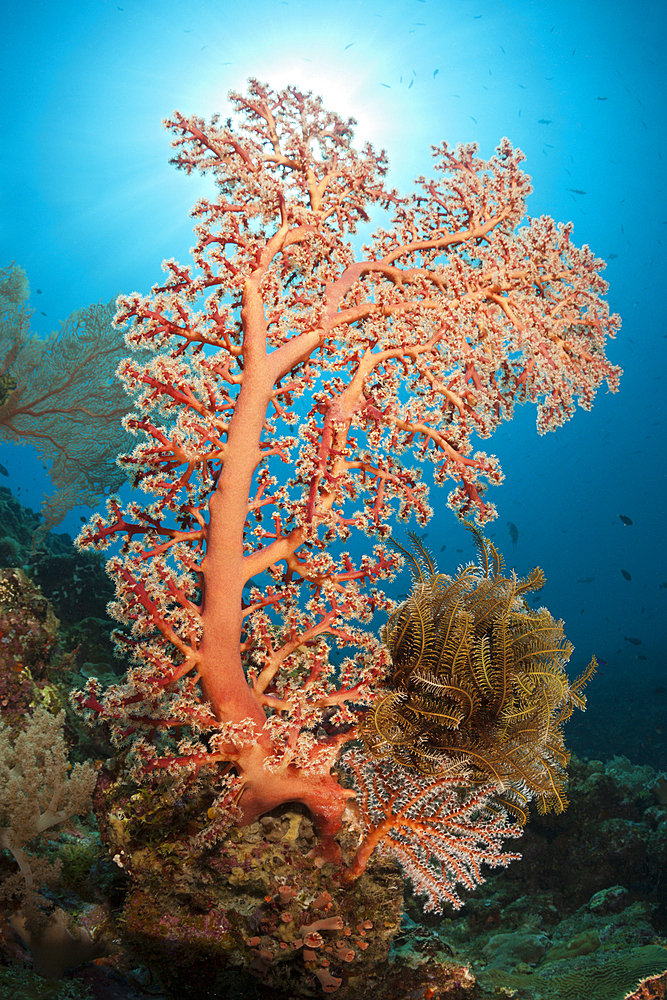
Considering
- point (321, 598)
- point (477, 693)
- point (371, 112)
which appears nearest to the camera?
point (477, 693)

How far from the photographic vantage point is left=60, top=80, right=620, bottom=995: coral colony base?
2420 mm

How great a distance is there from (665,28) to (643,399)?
37.3 meters

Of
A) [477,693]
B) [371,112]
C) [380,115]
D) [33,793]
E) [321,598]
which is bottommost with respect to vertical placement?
[33,793]

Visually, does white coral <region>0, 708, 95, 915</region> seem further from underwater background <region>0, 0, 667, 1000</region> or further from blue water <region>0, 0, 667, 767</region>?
blue water <region>0, 0, 667, 767</region>

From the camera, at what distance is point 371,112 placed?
22.5m

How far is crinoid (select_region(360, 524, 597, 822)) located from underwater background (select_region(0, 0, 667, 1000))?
7440 mm

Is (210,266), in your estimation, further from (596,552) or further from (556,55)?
(596,552)

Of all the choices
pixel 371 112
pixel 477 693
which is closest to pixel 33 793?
pixel 477 693

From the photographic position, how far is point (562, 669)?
2854 mm

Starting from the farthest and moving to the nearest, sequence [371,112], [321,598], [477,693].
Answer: [371,112]
[321,598]
[477,693]

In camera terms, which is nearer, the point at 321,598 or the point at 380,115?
the point at 321,598

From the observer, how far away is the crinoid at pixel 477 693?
2.47 m

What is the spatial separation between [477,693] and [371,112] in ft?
93.1

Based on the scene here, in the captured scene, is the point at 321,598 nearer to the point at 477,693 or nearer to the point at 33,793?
the point at 477,693
